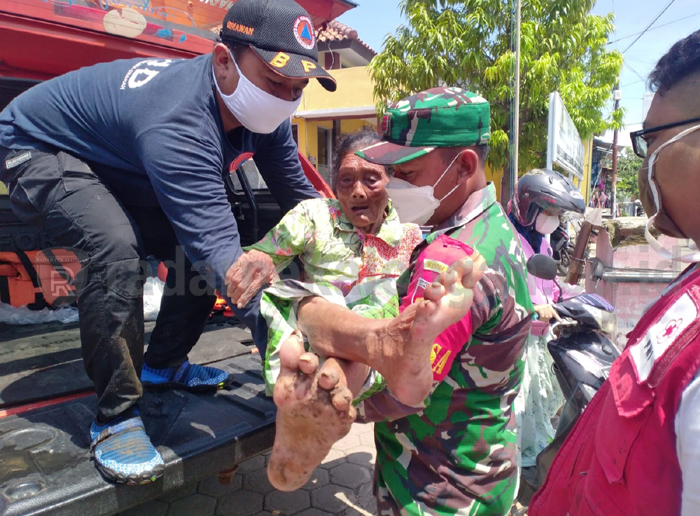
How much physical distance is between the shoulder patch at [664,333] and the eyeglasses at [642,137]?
310 mm

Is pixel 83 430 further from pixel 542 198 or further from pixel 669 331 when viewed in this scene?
pixel 542 198

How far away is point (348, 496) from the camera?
8.85 feet

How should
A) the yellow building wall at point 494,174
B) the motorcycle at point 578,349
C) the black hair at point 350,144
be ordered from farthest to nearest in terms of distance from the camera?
the yellow building wall at point 494,174, the black hair at point 350,144, the motorcycle at point 578,349

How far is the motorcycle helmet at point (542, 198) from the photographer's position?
9.98 ft

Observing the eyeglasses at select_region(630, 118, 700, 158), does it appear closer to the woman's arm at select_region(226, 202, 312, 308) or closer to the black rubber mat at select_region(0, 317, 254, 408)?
the woman's arm at select_region(226, 202, 312, 308)

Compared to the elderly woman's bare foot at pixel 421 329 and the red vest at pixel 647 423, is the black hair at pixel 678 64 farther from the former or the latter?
the elderly woman's bare foot at pixel 421 329

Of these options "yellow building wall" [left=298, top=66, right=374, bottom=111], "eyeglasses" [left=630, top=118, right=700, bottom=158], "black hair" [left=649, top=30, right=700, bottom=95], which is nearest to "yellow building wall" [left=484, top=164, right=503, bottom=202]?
"yellow building wall" [left=298, top=66, right=374, bottom=111]

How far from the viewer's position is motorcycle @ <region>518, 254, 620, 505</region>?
215cm

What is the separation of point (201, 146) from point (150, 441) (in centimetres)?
112

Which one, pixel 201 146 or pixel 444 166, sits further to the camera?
pixel 201 146

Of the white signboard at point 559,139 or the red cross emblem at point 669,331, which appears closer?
the red cross emblem at point 669,331

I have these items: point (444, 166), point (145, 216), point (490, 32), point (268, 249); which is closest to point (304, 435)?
point (444, 166)

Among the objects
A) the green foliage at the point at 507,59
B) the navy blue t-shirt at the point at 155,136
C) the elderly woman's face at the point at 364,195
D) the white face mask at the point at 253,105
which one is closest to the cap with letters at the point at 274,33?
the white face mask at the point at 253,105

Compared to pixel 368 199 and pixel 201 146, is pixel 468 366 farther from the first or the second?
pixel 201 146
